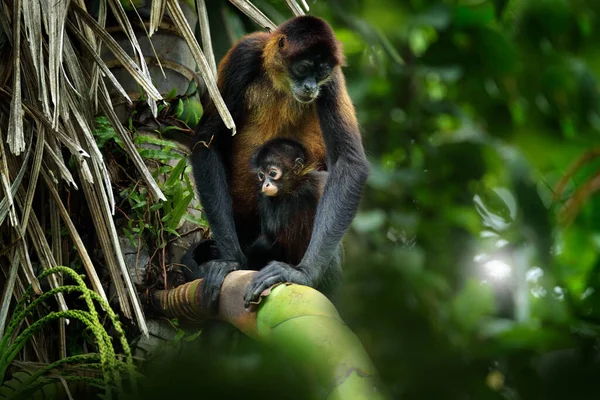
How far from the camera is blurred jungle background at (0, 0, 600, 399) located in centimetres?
63

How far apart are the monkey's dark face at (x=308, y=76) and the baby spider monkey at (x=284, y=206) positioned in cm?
37

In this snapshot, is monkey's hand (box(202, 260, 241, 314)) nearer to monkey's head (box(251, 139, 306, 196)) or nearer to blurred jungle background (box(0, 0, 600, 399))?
blurred jungle background (box(0, 0, 600, 399))

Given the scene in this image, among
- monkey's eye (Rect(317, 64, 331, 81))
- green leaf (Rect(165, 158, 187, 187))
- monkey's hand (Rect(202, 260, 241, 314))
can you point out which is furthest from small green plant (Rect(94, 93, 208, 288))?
monkey's eye (Rect(317, 64, 331, 81))

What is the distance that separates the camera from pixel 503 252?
1.36 meters

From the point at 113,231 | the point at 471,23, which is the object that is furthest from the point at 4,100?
the point at 471,23

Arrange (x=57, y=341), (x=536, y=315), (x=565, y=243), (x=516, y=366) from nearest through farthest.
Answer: (x=516, y=366)
(x=536, y=315)
(x=565, y=243)
(x=57, y=341)

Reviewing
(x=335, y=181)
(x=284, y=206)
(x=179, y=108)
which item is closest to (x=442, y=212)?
(x=335, y=181)

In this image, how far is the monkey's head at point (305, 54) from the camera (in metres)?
4.09

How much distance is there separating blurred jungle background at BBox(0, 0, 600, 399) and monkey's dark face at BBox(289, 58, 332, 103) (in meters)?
0.19

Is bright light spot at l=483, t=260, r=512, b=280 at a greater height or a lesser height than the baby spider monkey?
greater

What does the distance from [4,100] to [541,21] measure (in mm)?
2621

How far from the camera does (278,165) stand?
4266 mm

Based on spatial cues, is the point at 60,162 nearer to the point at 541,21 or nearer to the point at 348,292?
the point at 541,21

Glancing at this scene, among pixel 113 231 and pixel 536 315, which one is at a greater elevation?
pixel 536 315
